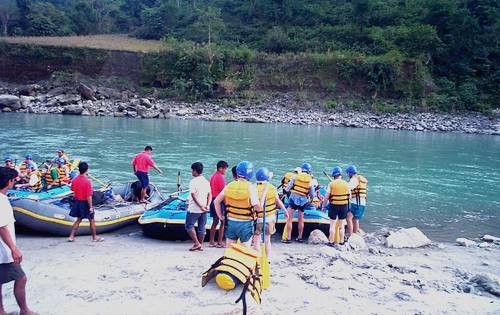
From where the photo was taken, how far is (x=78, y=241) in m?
6.89

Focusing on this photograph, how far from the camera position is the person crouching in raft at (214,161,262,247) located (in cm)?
504

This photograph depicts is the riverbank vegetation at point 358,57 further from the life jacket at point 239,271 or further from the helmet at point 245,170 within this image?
the life jacket at point 239,271

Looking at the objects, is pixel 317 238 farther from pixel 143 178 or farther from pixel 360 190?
pixel 143 178

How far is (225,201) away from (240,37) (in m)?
46.5

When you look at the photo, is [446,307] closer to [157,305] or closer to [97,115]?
[157,305]

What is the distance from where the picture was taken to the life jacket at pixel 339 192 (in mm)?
7074

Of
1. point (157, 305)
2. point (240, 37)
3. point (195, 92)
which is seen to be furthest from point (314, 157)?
point (240, 37)

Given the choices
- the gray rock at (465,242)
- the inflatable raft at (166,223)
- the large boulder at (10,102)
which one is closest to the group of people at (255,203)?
the inflatable raft at (166,223)

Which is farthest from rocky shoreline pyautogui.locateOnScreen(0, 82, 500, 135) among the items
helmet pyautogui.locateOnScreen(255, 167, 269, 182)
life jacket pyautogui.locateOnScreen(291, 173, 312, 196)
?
helmet pyautogui.locateOnScreen(255, 167, 269, 182)

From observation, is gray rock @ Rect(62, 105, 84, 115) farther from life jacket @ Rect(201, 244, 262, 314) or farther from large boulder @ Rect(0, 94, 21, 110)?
life jacket @ Rect(201, 244, 262, 314)

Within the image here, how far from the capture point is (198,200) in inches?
245

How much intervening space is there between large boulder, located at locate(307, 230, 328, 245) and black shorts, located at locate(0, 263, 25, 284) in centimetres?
496

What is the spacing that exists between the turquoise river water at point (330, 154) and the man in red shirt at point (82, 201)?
4.98m

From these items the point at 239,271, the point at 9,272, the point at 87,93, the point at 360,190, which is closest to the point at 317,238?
the point at 360,190
